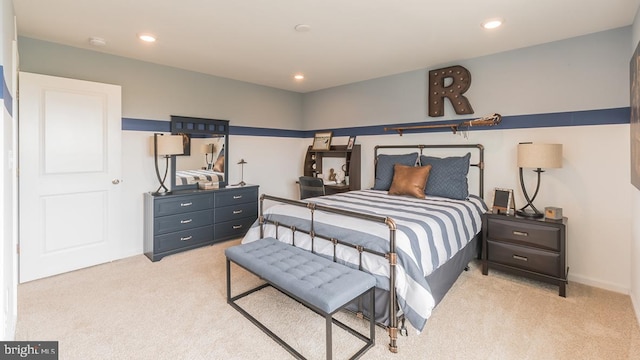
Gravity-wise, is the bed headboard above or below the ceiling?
below

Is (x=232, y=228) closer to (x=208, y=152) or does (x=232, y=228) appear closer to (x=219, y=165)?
(x=219, y=165)

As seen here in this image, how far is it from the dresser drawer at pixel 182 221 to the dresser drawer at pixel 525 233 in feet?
11.1

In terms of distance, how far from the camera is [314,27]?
2842 millimetres

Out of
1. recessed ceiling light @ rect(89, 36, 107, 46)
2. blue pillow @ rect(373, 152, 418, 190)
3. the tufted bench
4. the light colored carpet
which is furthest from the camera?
blue pillow @ rect(373, 152, 418, 190)

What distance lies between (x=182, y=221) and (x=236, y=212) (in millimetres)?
773

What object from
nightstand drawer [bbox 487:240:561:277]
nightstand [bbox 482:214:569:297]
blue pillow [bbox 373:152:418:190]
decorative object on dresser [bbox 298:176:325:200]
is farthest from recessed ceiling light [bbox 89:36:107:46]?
nightstand drawer [bbox 487:240:561:277]

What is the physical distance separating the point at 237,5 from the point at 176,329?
2.50 metres

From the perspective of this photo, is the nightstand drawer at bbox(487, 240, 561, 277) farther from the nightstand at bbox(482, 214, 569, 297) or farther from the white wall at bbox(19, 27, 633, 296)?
the white wall at bbox(19, 27, 633, 296)

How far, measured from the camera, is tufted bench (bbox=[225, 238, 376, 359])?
5.84ft

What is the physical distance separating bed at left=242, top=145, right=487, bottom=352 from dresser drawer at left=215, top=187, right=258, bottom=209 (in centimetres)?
136

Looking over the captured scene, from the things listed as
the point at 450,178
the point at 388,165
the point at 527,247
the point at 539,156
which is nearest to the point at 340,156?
the point at 388,165

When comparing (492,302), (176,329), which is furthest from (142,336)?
(492,302)

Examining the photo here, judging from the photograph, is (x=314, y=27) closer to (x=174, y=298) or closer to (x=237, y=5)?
(x=237, y=5)

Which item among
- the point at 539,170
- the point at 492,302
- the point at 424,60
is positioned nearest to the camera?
the point at 492,302
